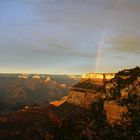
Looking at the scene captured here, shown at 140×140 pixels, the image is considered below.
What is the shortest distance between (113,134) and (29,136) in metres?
74.4

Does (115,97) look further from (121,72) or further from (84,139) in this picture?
(121,72)

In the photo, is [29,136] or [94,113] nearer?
[94,113]

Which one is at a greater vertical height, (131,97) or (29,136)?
(131,97)

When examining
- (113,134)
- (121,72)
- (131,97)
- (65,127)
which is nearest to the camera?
(113,134)

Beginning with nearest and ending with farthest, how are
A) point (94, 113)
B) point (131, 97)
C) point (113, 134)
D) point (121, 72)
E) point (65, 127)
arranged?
point (113, 134)
point (131, 97)
point (94, 113)
point (65, 127)
point (121, 72)

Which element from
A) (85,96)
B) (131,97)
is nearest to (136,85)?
(131,97)

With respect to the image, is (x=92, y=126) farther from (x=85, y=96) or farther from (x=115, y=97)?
(x=85, y=96)

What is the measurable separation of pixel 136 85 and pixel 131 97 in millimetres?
5876

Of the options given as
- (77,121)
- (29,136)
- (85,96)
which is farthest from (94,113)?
(29,136)

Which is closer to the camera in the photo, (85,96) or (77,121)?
(77,121)

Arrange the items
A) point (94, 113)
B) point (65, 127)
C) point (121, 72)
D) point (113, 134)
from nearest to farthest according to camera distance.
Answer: point (113, 134) → point (94, 113) → point (65, 127) → point (121, 72)

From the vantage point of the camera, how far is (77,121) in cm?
16212

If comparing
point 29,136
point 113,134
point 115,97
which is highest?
point 115,97

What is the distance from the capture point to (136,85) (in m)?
140
